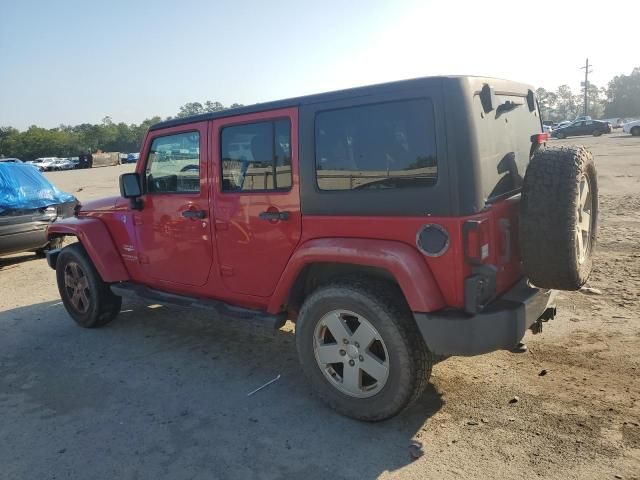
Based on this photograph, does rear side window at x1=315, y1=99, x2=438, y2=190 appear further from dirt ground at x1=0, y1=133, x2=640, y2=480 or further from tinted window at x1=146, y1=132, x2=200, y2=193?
dirt ground at x1=0, y1=133, x2=640, y2=480

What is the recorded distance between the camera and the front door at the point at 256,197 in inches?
137

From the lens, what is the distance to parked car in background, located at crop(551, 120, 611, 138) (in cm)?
4207

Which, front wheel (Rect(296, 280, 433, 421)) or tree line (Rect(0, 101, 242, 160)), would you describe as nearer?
front wheel (Rect(296, 280, 433, 421))

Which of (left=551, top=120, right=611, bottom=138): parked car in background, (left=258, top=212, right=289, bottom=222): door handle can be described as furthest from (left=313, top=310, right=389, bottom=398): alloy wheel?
(left=551, top=120, right=611, bottom=138): parked car in background

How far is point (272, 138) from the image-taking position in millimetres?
3586

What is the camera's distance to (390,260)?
2.91m

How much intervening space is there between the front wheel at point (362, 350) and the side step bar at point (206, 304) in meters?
0.32

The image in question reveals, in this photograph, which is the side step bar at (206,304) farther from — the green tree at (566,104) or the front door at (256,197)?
the green tree at (566,104)

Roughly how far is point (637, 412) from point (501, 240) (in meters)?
1.35

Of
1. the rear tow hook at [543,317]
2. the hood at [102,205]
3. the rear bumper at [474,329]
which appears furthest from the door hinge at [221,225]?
the rear tow hook at [543,317]

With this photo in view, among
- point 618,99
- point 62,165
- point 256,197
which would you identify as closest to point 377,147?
point 256,197

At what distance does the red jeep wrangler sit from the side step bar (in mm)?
19

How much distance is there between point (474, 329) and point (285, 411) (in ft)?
4.77

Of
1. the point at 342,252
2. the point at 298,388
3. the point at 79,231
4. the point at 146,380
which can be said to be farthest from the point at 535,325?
the point at 79,231
